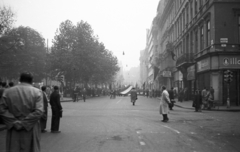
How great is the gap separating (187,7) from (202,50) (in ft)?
33.7

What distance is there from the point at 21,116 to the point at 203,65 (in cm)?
2654

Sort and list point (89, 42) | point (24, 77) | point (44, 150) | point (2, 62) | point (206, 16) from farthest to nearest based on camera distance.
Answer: point (89, 42), point (2, 62), point (206, 16), point (44, 150), point (24, 77)

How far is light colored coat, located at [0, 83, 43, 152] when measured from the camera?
4172 mm

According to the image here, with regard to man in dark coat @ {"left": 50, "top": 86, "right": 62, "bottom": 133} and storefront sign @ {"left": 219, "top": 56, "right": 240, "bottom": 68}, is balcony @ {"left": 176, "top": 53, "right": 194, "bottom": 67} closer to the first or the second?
storefront sign @ {"left": 219, "top": 56, "right": 240, "bottom": 68}

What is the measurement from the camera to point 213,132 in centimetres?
998

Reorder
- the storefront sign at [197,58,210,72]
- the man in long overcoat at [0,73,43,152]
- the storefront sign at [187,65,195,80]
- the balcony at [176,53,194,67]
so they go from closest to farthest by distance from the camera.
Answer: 1. the man in long overcoat at [0,73,43,152]
2. the storefront sign at [197,58,210,72]
3. the storefront sign at [187,65,195,80]
4. the balcony at [176,53,194,67]

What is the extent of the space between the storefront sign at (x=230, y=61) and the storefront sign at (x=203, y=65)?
174 centimetres

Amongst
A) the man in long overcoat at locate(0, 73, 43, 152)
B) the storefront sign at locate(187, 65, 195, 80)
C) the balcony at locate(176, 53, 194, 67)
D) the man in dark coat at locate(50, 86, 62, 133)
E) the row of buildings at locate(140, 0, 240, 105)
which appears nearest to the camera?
the man in long overcoat at locate(0, 73, 43, 152)

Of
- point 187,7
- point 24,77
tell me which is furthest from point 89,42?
point 24,77

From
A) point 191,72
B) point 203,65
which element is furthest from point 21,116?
point 191,72

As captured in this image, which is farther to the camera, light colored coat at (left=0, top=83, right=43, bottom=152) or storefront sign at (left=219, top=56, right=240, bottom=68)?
storefront sign at (left=219, top=56, right=240, bottom=68)

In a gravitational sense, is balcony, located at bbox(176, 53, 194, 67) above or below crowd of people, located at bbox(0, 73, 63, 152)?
above

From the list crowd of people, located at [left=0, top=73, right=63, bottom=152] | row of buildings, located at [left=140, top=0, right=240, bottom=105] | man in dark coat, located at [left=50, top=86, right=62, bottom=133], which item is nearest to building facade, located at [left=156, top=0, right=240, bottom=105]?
row of buildings, located at [left=140, top=0, right=240, bottom=105]

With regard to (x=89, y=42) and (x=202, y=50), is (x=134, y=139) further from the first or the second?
(x=89, y=42)
